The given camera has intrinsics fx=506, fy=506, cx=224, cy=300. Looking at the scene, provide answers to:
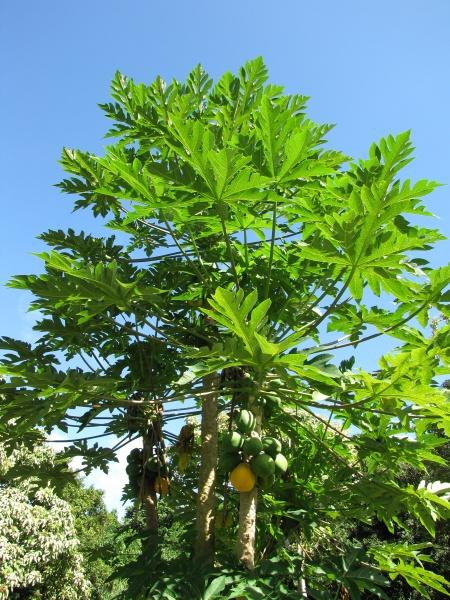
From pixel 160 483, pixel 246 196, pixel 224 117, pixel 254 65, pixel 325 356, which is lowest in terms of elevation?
pixel 160 483

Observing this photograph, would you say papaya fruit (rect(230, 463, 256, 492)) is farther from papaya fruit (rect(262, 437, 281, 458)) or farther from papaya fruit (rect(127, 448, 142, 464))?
papaya fruit (rect(127, 448, 142, 464))

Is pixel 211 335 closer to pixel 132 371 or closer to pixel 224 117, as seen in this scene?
pixel 132 371

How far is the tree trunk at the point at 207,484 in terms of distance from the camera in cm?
352

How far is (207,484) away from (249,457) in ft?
2.38

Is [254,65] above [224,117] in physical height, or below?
above

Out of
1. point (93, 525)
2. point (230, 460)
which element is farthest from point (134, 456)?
point (93, 525)

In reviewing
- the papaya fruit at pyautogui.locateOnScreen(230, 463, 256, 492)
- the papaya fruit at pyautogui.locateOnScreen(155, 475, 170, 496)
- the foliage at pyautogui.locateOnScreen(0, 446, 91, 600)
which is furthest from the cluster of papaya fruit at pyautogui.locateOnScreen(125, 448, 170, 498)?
the foliage at pyautogui.locateOnScreen(0, 446, 91, 600)

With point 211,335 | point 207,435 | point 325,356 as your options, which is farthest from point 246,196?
point 207,435

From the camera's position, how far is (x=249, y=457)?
10.5 feet

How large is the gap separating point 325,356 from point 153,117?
2.32 m

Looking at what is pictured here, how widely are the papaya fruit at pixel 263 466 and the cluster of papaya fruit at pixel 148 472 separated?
1.13 metres

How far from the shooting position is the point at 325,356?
271 cm

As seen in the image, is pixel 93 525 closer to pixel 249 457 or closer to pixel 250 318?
pixel 249 457

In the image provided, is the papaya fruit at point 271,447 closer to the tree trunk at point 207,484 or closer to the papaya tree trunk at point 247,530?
the papaya tree trunk at point 247,530
